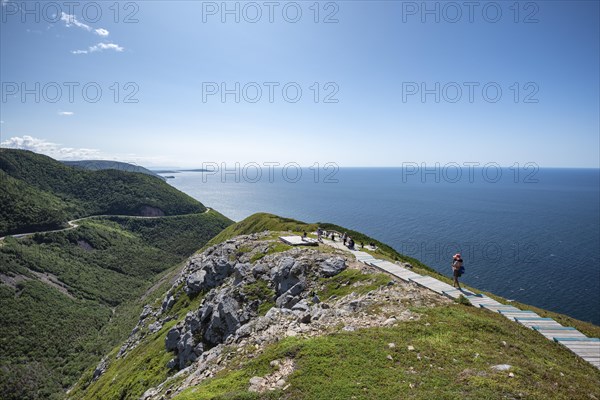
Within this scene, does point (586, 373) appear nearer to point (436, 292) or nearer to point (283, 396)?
point (436, 292)

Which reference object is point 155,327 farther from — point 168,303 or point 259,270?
point 259,270

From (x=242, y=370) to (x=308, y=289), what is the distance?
17.0 metres

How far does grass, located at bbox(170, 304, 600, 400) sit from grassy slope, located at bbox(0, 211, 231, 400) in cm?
9348

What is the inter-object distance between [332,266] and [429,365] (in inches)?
786

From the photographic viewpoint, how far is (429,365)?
16.1 m

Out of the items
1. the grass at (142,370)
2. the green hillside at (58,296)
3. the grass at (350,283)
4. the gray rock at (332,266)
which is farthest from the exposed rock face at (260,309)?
the green hillside at (58,296)

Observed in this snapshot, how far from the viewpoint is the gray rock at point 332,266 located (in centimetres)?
3503

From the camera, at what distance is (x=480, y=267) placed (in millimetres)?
112938

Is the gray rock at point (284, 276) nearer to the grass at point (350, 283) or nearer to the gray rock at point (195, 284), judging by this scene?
the grass at point (350, 283)

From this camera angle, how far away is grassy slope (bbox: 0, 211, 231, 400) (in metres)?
90.1

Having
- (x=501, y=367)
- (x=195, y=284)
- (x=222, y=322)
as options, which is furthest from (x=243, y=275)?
(x=501, y=367)

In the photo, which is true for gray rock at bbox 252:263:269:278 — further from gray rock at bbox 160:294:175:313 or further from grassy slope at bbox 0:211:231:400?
grassy slope at bbox 0:211:231:400

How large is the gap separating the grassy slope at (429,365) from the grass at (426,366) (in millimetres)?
Answer: 45

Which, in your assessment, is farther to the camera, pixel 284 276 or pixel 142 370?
pixel 142 370
